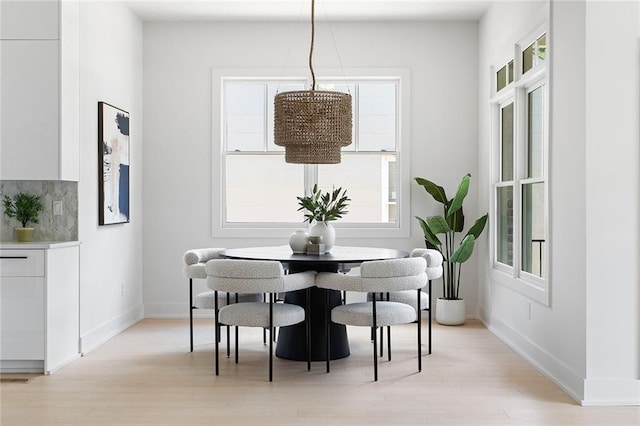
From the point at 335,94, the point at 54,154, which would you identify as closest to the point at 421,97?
the point at 335,94

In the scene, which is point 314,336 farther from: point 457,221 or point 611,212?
point 457,221

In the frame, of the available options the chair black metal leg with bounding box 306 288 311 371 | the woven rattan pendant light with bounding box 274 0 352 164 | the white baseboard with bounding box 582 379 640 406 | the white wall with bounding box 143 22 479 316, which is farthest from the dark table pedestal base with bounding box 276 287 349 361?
the white wall with bounding box 143 22 479 316

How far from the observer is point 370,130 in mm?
6922

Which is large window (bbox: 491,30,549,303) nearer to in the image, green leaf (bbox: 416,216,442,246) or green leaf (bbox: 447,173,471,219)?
green leaf (bbox: 447,173,471,219)

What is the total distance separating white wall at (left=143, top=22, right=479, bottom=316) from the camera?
22.2 ft

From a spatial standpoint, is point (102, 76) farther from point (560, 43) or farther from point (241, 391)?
point (560, 43)

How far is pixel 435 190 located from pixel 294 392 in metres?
3.03

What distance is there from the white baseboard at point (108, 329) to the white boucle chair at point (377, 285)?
196 cm

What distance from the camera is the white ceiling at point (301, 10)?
20.2 feet

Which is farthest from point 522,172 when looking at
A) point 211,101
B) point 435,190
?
point 211,101

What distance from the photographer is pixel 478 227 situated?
6211mm

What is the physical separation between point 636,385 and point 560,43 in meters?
2.11

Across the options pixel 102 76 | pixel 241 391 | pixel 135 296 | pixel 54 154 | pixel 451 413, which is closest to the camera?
pixel 451 413

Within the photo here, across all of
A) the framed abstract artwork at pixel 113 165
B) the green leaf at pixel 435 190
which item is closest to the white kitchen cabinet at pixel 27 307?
the framed abstract artwork at pixel 113 165
